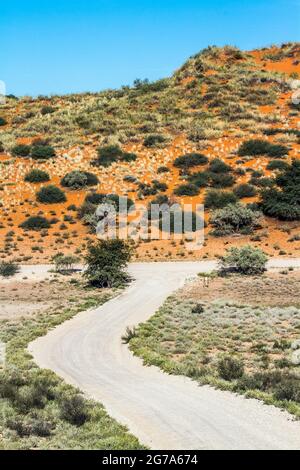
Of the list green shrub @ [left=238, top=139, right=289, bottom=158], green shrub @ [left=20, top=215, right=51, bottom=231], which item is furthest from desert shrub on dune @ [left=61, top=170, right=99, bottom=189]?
green shrub @ [left=238, top=139, right=289, bottom=158]

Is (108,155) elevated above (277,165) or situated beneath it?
elevated above

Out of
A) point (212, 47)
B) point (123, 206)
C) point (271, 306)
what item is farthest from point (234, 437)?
point (212, 47)

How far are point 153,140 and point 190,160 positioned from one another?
9143mm

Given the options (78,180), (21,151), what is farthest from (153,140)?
(21,151)

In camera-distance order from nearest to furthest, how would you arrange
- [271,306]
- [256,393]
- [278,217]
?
[256,393] → [271,306] → [278,217]

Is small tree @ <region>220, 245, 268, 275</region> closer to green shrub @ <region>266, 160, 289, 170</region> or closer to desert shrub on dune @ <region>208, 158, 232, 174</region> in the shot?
desert shrub on dune @ <region>208, 158, 232, 174</region>

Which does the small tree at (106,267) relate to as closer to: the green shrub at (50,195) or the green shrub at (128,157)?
the green shrub at (50,195)

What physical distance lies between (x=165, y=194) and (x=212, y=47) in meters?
56.5

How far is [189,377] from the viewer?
15711 mm

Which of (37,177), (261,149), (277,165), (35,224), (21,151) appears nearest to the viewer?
(35,224)

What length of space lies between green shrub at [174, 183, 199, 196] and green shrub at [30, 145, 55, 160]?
21257 millimetres

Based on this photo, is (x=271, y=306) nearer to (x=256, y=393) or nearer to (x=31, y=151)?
(x=256, y=393)

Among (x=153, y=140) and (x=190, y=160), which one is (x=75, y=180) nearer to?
(x=190, y=160)

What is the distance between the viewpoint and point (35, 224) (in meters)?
51.6
